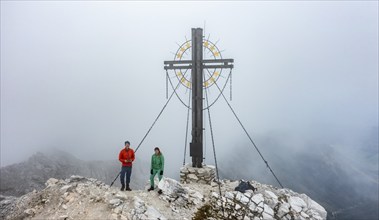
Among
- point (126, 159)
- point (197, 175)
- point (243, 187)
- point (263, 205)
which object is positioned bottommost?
point (263, 205)

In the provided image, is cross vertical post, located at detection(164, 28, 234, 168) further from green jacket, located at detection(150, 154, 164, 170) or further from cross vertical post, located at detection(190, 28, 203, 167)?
green jacket, located at detection(150, 154, 164, 170)

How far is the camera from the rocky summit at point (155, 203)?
936 centimetres

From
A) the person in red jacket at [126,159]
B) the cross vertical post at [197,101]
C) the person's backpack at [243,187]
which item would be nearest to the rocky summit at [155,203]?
the person's backpack at [243,187]

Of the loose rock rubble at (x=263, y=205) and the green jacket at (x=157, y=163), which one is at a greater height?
the green jacket at (x=157, y=163)

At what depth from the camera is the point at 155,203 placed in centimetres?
1020

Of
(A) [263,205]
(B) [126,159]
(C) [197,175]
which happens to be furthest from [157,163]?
(A) [263,205]

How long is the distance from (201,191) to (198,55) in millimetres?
6587

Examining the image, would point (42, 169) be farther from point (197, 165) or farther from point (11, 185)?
point (197, 165)

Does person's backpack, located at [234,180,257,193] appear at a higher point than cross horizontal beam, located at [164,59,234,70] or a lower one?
lower

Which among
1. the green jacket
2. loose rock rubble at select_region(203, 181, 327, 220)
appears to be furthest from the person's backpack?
the green jacket

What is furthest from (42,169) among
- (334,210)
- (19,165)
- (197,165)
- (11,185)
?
(334,210)

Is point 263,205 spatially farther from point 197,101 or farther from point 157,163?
point 197,101

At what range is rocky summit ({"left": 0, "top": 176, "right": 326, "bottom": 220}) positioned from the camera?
368 inches

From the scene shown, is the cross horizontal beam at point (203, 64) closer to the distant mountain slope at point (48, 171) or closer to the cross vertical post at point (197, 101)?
the cross vertical post at point (197, 101)
